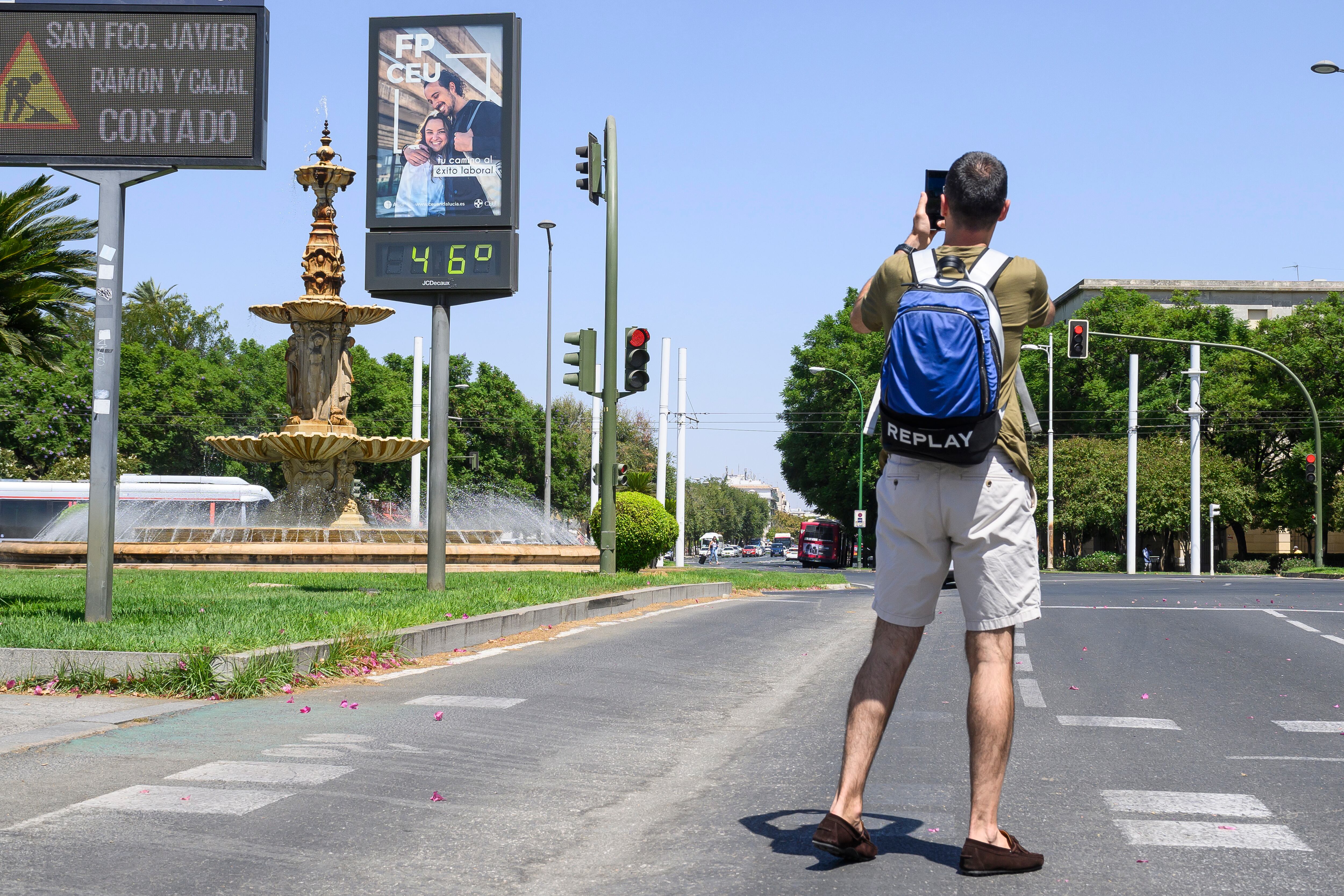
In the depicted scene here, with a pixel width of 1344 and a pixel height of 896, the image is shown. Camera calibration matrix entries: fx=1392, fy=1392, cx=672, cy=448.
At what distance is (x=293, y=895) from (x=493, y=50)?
505 inches

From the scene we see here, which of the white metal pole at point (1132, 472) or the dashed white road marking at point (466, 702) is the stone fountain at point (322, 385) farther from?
the white metal pole at point (1132, 472)

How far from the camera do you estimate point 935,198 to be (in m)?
4.22

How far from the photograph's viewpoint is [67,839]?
4.28 m

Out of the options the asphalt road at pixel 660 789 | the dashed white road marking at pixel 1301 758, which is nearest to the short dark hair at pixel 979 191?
the asphalt road at pixel 660 789

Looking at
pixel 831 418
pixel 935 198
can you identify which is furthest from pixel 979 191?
pixel 831 418

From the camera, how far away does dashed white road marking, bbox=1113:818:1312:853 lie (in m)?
4.31

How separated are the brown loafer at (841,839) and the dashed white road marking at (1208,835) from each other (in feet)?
3.18

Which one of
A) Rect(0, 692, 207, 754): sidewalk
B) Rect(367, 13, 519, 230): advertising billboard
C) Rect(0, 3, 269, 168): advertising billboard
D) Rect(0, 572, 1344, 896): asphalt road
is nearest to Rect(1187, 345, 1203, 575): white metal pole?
Rect(367, 13, 519, 230): advertising billboard

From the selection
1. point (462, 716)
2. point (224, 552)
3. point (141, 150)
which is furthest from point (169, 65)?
point (224, 552)

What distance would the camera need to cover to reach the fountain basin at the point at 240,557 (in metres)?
22.2

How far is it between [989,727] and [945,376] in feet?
3.20

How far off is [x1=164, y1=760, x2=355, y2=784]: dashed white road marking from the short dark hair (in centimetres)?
317

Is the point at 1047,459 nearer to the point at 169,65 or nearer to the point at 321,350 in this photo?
the point at 321,350

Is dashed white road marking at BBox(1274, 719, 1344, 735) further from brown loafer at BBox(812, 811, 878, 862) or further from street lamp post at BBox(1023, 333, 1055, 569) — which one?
street lamp post at BBox(1023, 333, 1055, 569)
